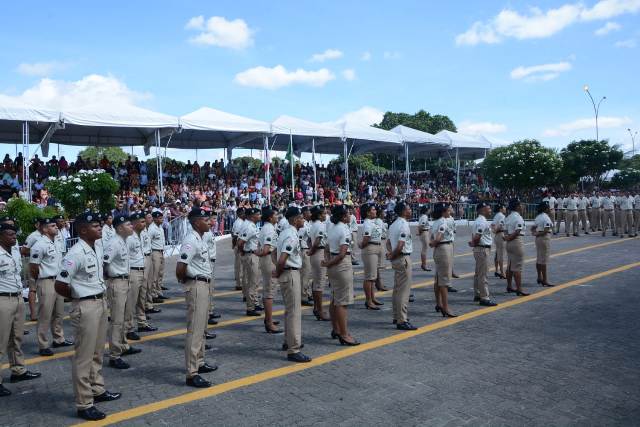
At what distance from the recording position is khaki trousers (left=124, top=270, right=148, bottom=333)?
24.9ft

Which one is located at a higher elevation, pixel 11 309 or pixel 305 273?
pixel 11 309

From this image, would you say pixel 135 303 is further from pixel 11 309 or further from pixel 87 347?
pixel 87 347

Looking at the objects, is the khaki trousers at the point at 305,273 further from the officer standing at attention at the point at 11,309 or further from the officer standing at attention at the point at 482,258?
the officer standing at attention at the point at 11,309

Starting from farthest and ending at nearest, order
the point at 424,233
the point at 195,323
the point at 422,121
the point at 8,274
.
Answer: the point at 422,121
the point at 424,233
the point at 8,274
the point at 195,323

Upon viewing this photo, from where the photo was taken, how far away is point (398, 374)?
5969mm

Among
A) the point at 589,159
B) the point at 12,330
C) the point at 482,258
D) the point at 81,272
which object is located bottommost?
the point at 12,330

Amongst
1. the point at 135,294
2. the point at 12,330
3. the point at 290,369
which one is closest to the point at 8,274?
the point at 12,330

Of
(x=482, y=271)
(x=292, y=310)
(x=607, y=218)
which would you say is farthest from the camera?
(x=607, y=218)

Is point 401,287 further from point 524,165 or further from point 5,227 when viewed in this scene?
point 524,165

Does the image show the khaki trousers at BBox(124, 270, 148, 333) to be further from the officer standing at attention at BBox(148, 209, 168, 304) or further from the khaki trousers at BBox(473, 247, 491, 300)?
the khaki trousers at BBox(473, 247, 491, 300)

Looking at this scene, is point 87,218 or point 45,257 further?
point 45,257

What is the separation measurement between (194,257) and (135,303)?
7.93 ft

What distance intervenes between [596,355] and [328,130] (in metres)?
19.2

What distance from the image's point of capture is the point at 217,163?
26.7 m
